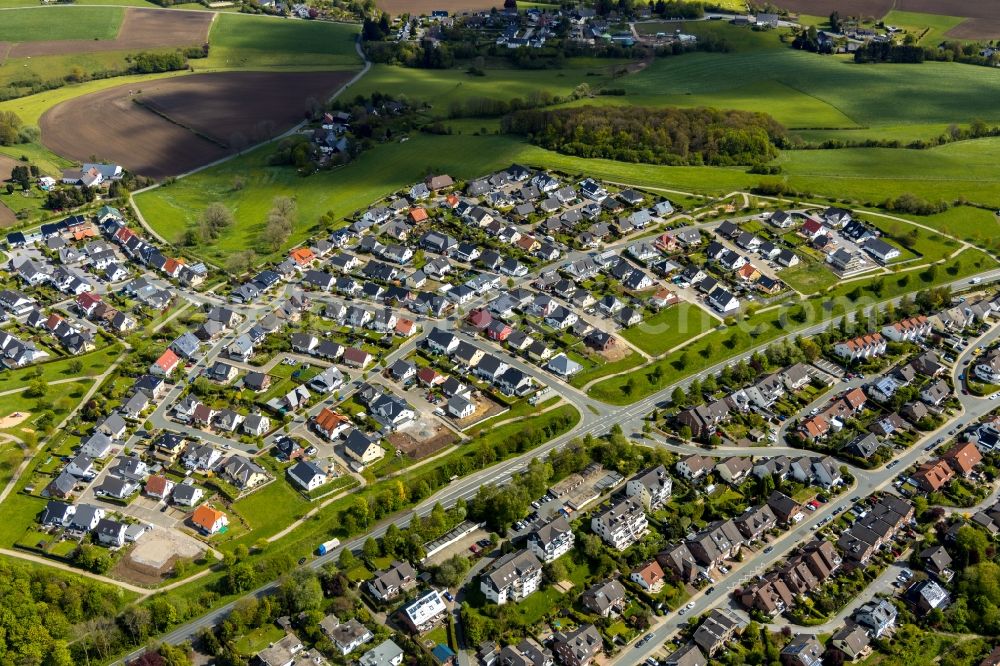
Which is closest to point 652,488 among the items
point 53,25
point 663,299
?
point 663,299

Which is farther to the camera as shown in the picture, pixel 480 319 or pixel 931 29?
pixel 931 29

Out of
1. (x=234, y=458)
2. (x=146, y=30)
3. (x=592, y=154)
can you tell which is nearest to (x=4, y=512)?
(x=234, y=458)

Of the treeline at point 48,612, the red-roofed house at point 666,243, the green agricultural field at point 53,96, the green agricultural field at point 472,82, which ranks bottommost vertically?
the treeline at point 48,612

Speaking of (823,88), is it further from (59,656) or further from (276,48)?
(59,656)

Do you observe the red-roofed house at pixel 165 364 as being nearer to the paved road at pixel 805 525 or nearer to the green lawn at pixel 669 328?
the green lawn at pixel 669 328

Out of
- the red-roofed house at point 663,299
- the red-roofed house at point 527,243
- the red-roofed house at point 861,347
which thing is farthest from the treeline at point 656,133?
the red-roofed house at point 861,347

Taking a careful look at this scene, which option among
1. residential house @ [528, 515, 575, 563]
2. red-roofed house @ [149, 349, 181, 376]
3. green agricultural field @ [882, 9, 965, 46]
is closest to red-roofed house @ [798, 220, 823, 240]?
residential house @ [528, 515, 575, 563]

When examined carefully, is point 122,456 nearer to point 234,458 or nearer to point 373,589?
point 234,458
